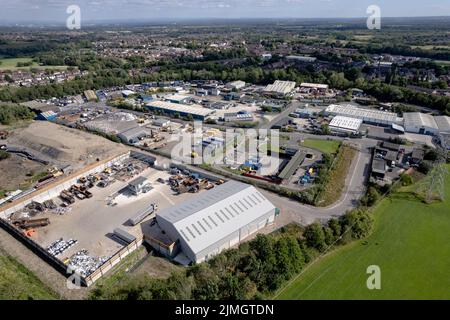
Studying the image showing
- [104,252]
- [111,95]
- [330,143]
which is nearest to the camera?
[104,252]

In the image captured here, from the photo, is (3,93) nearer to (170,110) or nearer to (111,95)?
(111,95)

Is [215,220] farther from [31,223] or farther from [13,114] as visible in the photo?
[13,114]

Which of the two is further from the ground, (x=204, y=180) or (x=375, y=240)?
(x=204, y=180)

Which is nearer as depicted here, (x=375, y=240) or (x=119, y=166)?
(x=375, y=240)

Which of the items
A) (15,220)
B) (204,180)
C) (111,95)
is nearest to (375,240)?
(204,180)

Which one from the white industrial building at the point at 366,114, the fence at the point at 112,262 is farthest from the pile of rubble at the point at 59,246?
the white industrial building at the point at 366,114

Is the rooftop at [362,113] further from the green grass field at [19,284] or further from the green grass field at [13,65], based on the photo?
the green grass field at [13,65]

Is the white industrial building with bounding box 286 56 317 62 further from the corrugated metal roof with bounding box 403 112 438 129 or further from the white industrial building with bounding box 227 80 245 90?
the corrugated metal roof with bounding box 403 112 438 129
